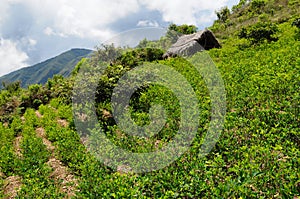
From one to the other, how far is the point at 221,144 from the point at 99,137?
12.0 ft

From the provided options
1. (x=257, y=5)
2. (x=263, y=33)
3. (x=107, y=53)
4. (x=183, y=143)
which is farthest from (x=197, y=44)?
(x=257, y=5)

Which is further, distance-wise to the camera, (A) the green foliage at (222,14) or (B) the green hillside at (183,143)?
(A) the green foliage at (222,14)

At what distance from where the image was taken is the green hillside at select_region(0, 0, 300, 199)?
450cm

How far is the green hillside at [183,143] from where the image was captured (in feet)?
14.8

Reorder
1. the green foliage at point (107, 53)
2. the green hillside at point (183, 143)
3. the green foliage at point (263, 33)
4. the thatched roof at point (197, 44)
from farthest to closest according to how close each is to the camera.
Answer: the thatched roof at point (197, 44)
the green foliage at point (263, 33)
the green foliage at point (107, 53)
the green hillside at point (183, 143)

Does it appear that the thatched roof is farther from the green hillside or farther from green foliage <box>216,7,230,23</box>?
green foliage <box>216,7,230,23</box>

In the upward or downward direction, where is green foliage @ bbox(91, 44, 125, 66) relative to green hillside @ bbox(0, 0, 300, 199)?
upward

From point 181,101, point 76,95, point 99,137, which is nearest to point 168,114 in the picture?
point 181,101

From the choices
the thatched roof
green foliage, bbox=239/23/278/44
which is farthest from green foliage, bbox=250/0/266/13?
green foliage, bbox=239/23/278/44

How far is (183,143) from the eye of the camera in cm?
628

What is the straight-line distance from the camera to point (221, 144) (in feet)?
19.0

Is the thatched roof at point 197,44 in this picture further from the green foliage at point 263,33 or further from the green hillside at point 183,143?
the green hillside at point 183,143

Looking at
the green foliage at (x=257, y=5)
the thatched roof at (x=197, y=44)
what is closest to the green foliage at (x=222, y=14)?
the green foliage at (x=257, y=5)

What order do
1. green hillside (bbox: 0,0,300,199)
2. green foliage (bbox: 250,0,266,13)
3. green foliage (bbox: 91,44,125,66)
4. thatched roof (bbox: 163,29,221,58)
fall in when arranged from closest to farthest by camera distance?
green hillside (bbox: 0,0,300,199)
green foliage (bbox: 91,44,125,66)
thatched roof (bbox: 163,29,221,58)
green foliage (bbox: 250,0,266,13)
